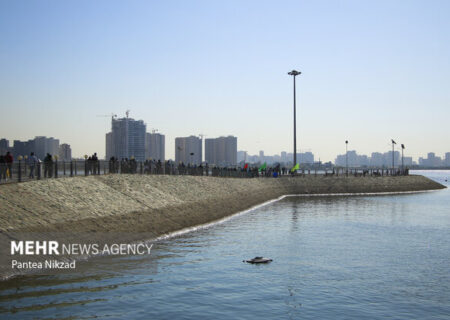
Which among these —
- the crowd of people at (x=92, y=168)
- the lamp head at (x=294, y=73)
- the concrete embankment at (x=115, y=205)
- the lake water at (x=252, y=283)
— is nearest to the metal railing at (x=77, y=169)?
the crowd of people at (x=92, y=168)

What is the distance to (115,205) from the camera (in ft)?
98.0

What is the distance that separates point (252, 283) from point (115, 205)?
14516 millimetres

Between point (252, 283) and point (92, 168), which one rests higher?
point (92, 168)

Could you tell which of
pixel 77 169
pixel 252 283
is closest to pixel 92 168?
pixel 77 169

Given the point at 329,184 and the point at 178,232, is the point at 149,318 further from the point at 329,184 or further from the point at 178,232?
the point at 329,184

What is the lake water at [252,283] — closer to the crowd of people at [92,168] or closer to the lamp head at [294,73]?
the crowd of people at [92,168]

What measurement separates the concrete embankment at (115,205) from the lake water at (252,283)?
8.24 ft

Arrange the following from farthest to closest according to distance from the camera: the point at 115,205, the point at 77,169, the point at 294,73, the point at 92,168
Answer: the point at 294,73 < the point at 92,168 < the point at 77,169 < the point at 115,205

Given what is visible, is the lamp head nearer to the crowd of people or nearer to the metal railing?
the crowd of people

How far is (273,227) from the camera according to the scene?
3544cm

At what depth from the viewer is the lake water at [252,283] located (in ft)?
47.9

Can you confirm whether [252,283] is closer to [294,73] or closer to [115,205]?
[115,205]

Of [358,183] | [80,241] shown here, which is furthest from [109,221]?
[358,183]

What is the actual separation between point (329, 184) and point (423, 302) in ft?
210
